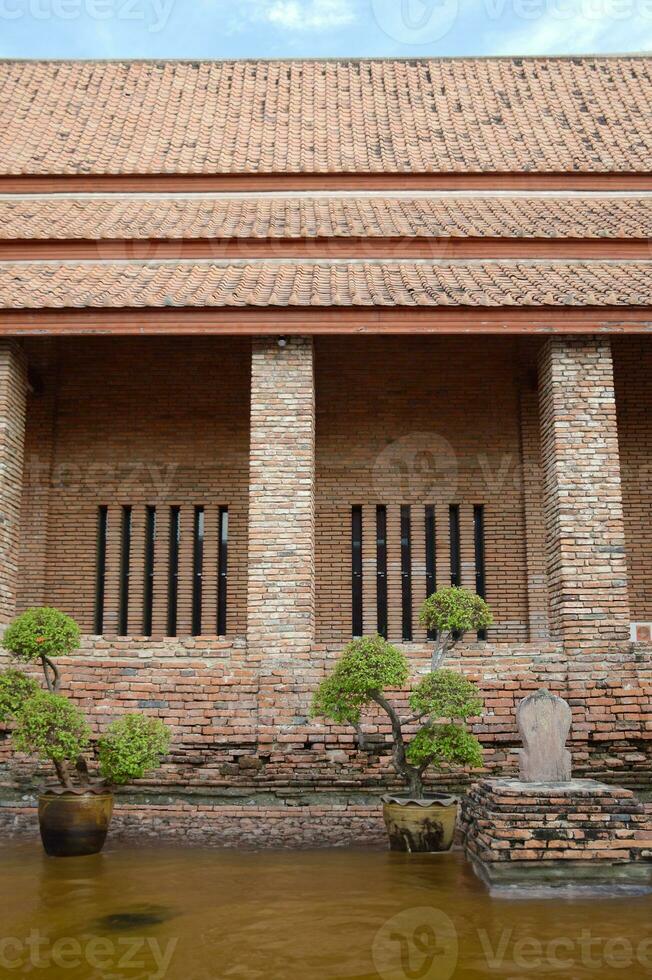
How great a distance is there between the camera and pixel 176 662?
775 centimetres

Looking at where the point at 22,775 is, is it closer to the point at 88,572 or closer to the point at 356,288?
the point at 88,572

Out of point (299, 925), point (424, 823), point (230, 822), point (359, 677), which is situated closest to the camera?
point (299, 925)

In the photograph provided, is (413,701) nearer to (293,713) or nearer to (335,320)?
(293,713)

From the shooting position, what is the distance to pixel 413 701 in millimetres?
6516

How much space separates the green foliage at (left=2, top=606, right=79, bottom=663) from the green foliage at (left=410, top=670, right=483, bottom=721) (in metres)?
2.53

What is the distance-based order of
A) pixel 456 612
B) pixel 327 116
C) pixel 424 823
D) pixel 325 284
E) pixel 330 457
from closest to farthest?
1. pixel 424 823
2. pixel 456 612
3. pixel 325 284
4. pixel 330 457
5. pixel 327 116

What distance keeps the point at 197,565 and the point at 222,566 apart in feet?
0.99

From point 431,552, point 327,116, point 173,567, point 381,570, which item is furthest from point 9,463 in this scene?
point 327,116

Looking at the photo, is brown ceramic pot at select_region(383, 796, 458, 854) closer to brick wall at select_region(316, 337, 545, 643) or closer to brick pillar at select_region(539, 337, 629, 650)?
brick pillar at select_region(539, 337, 629, 650)

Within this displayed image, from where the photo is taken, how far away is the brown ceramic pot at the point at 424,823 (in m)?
6.34

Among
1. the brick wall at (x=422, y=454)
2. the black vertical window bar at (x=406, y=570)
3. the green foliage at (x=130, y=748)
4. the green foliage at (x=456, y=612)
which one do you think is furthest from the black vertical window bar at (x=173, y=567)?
the green foliage at (x=456, y=612)

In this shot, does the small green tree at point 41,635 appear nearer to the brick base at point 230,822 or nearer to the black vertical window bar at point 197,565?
the brick base at point 230,822

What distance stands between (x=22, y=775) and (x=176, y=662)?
148 centimetres

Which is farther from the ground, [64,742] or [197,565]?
[197,565]
